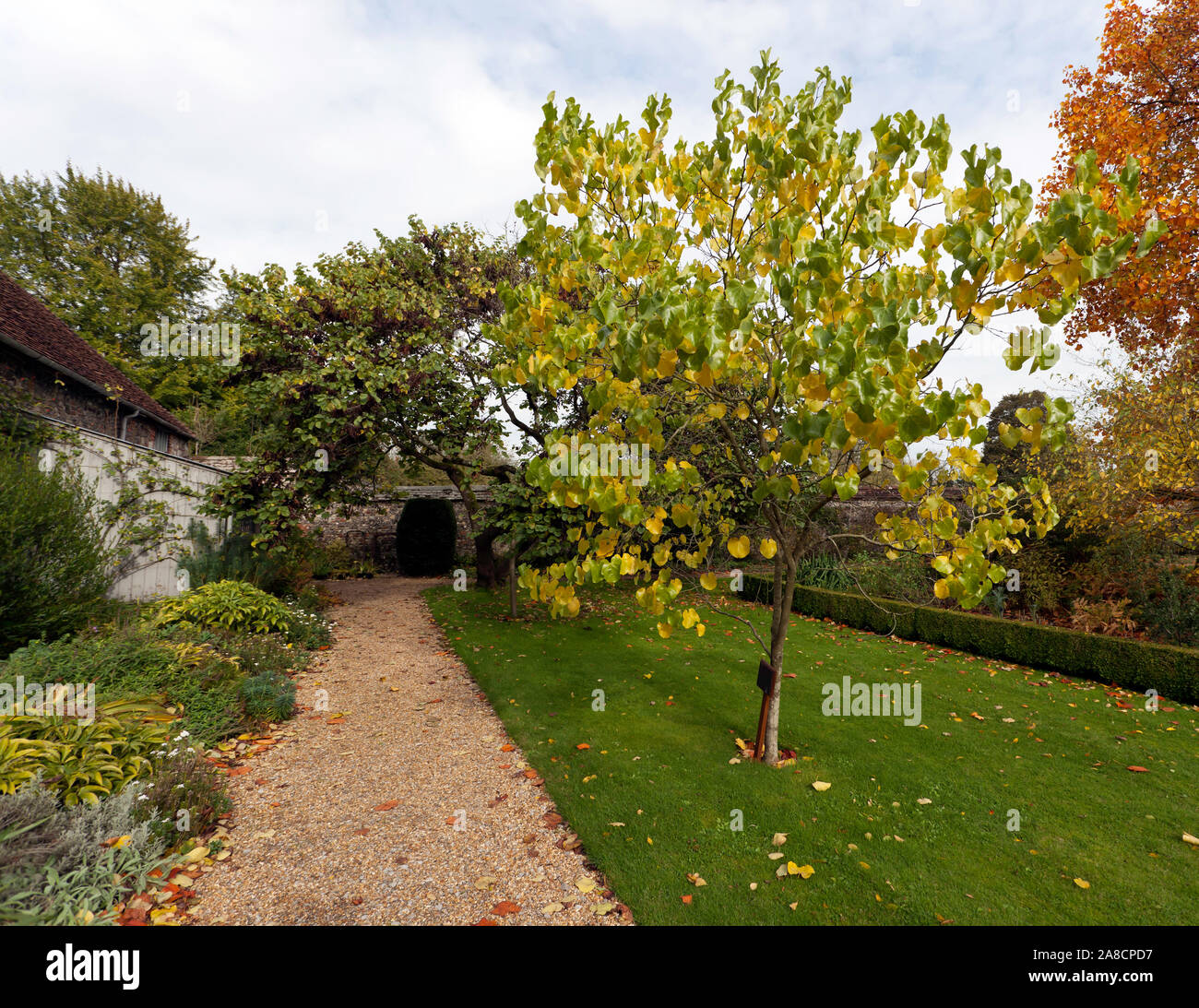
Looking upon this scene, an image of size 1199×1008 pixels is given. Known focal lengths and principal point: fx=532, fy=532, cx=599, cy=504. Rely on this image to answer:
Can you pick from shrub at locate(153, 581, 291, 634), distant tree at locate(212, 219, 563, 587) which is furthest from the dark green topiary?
shrub at locate(153, 581, 291, 634)

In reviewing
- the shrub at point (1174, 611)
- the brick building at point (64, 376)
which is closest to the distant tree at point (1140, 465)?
the shrub at point (1174, 611)

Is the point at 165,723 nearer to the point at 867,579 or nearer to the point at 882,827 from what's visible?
the point at 882,827

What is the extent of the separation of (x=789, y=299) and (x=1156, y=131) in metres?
11.1

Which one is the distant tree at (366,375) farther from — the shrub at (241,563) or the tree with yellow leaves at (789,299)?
the tree with yellow leaves at (789,299)

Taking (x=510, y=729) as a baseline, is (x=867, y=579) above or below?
above

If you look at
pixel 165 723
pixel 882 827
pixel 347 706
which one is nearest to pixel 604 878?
pixel 882 827

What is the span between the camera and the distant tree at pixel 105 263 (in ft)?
78.2

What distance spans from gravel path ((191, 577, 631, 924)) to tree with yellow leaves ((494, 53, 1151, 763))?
69.9 inches

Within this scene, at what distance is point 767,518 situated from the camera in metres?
4.68

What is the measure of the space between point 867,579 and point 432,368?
10634 mm

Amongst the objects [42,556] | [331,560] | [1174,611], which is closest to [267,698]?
[42,556]

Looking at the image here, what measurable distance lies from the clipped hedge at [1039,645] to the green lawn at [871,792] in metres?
0.47

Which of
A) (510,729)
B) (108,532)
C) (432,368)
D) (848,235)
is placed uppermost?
(432,368)

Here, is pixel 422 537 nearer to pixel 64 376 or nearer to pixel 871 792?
pixel 64 376
